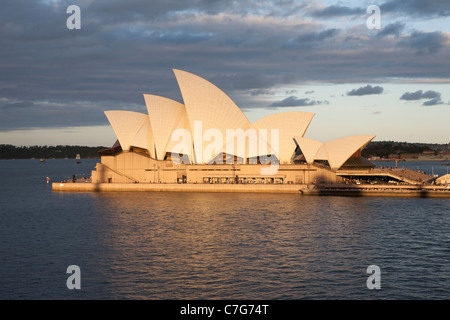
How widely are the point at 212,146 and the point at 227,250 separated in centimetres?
4746

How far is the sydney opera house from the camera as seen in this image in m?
77.6

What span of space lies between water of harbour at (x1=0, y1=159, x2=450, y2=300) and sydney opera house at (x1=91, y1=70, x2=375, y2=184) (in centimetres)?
1776

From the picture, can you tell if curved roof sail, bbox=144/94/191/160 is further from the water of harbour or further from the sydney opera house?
the water of harbour

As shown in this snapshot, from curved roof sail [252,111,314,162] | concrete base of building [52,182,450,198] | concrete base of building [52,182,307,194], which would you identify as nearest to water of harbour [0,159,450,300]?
concrete base of building [52,182,450,198]

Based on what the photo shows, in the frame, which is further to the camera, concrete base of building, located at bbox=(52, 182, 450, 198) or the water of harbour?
concrete base of building, located at bbox=(52, 182, 450, 198)

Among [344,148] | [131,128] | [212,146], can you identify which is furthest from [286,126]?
[131,128]

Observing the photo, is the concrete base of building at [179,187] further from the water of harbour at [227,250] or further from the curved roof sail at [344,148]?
the water of harbour at [227,250]

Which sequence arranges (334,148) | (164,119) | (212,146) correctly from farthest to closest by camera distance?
(212,146), (164,119), (334,148)

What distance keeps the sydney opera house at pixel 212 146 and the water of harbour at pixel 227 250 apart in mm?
17765

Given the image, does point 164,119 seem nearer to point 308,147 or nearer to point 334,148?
point 308,147

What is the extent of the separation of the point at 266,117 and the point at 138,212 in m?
34.6

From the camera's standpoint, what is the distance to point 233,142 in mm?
80875

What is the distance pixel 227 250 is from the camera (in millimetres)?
34500
